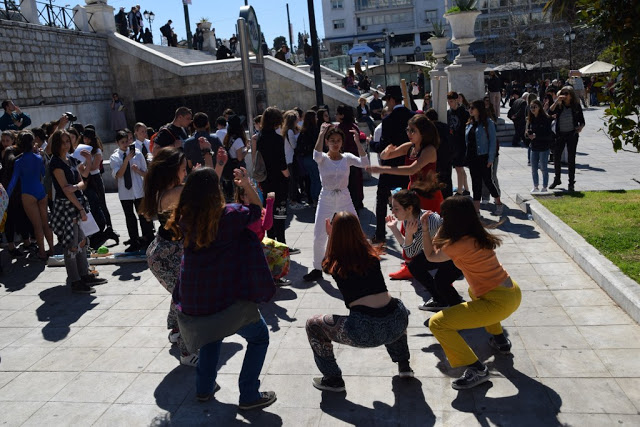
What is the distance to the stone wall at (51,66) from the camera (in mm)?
19245

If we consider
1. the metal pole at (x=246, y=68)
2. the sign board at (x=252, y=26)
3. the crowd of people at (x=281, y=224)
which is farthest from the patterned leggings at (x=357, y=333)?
the sign board at (x=252, y=26)

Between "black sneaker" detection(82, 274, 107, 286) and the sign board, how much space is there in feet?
15.0

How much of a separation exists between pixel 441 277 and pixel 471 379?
1.26 meters

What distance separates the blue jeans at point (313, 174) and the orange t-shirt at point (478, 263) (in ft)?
20.5

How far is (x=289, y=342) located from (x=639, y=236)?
4632 mm

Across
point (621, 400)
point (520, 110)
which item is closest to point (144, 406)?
point (621, 400)

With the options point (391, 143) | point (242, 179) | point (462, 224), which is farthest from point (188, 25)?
point (462, 224)

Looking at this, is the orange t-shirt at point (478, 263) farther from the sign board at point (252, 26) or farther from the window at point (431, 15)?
the window at point (431, 15)

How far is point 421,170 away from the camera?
7328mm

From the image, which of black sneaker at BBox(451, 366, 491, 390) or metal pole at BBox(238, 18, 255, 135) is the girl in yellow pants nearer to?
black sneaker at BBox(451, 366, 491, 390)

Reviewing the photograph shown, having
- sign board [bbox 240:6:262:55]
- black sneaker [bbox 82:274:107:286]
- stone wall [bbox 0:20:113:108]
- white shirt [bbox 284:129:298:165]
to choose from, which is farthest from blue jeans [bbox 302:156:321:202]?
stone wall [bbox 0:20:113:108]

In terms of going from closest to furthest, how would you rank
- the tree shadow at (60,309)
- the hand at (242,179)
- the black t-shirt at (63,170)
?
the hand at (242,179) → the tree shadow at (60,309) → the black t-shirt at (63,170)

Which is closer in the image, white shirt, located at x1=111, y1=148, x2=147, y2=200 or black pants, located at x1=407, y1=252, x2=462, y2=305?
black pants, located at x1=407, y1=252, x2=462, y2=305

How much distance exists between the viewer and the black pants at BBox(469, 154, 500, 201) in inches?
372
